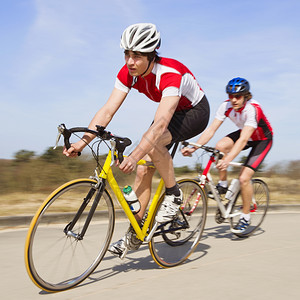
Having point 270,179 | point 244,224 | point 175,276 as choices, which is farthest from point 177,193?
point 270,179

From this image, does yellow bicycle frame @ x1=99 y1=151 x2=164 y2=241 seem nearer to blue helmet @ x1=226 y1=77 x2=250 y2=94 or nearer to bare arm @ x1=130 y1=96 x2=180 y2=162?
bare arm @ x1=130 y1=96 x2=180 y2=162

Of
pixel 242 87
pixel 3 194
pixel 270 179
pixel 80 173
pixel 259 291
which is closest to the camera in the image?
pixel 259 291

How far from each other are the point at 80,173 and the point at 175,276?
19.1ft

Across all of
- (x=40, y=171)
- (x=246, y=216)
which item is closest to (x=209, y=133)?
(x=246, y=216)

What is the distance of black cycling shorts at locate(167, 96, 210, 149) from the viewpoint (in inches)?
166

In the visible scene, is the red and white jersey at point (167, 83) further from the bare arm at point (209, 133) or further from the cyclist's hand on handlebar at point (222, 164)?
the bare arm at point (209, 133)

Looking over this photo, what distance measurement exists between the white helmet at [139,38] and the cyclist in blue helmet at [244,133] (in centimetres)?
229

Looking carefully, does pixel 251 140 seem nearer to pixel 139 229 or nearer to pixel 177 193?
pixel 177 193

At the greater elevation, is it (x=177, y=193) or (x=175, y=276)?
(x=177, y=193)

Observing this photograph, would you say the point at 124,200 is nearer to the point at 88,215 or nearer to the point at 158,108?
the point at 88,215

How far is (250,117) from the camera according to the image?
18.9 feet

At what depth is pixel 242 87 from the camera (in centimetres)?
576

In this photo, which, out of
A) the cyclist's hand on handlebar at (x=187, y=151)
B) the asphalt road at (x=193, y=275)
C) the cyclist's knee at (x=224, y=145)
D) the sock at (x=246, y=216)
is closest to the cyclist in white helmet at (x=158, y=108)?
the asphalt road at (x=193, y=275)

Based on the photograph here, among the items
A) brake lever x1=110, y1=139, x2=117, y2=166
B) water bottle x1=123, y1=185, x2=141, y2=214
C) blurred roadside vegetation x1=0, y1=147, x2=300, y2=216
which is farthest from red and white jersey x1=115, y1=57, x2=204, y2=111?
blurred roadside vegetation x1=0, y1=147, x2=300, y2=216
